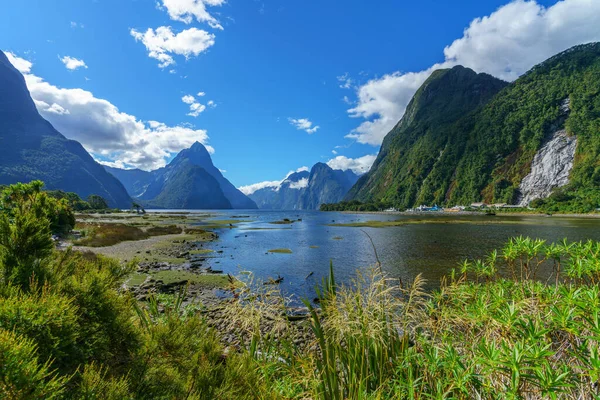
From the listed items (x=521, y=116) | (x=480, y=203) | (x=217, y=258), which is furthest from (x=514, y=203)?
(x=217, y=258)

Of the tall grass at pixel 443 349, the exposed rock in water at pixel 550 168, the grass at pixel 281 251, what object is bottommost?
the grass at pixel 281 251

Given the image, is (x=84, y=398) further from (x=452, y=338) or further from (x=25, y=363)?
(x=452, y=338)

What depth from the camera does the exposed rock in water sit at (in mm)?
144875

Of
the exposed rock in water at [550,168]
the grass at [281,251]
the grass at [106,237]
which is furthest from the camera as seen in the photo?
the exposed rock in water at [550,168]

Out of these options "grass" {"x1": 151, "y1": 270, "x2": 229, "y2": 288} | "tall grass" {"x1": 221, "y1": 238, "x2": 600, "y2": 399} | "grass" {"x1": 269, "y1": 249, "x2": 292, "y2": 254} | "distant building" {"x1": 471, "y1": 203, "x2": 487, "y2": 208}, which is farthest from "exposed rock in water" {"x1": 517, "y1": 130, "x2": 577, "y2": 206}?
"tall grass" {"x1": 221, "y1": 238, "x2": 600, "y2": 399}

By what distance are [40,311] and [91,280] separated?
3.46 ft

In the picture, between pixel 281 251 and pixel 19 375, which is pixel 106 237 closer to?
pixel 281 251

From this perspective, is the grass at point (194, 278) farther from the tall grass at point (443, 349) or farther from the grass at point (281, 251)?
the tall grass at point (443, 349)

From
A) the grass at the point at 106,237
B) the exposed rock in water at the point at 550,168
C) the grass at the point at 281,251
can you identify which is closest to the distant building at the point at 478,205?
the exposed rock in water at the point at 550,168

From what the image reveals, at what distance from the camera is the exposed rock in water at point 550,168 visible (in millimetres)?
144875

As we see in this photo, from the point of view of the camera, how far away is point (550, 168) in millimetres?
151625

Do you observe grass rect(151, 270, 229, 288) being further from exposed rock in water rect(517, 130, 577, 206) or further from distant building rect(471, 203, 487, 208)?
distant building rect(471, 203, 487, 208)

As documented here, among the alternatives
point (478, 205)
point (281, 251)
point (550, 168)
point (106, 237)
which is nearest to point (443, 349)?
point (281, 251)

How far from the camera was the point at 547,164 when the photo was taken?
155 metres
